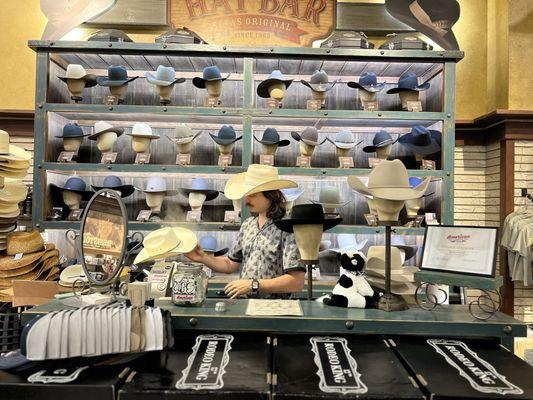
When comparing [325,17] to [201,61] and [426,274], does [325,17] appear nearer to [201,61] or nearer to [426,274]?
[201,61]

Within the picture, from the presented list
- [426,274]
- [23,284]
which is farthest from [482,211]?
[23,284]

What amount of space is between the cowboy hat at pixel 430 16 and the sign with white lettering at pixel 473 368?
4180 millimetres

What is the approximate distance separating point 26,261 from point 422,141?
3291 millimetres

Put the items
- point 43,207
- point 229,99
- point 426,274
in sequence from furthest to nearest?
point 229,99, point 43,207, point 426,274

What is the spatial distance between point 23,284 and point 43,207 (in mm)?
1492

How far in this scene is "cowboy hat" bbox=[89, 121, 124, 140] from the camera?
14.3 feet

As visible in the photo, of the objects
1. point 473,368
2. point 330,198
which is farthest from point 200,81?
point 473,368

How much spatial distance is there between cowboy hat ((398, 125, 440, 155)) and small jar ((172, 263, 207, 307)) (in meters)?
2.92

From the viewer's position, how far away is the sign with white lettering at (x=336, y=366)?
1319 millimetres

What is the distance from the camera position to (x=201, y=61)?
4438 mm

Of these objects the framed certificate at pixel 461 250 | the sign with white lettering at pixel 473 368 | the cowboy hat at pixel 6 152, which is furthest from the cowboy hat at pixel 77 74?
the sign with white lettering at pixel 473 368

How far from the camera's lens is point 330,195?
437 centimetres

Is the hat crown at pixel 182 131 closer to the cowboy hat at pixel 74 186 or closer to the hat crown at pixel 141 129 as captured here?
the hat crown at pixel 141 129

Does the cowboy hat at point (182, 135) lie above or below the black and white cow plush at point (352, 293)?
above
